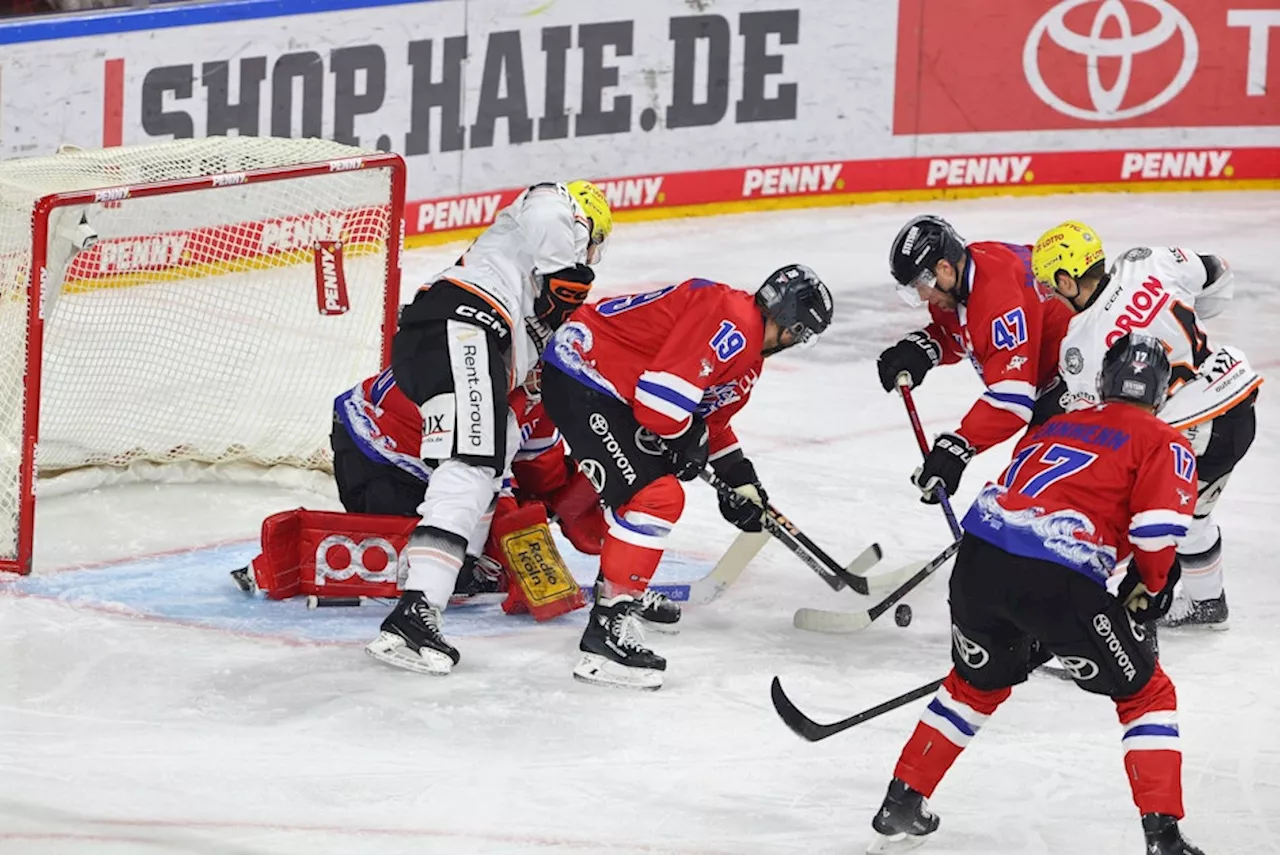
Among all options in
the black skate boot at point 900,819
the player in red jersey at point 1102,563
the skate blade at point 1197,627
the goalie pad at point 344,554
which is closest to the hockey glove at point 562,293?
the goalie pad at point 344,554

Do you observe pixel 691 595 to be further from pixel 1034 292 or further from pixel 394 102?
pixel 394 102

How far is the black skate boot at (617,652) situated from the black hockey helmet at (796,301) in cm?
71

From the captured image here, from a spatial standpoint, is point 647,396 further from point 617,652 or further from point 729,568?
point 729,568

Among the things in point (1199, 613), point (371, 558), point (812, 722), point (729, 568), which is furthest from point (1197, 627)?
point (371, 558)

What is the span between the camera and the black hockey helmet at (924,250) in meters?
5.04

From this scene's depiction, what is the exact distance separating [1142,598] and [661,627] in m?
1.58

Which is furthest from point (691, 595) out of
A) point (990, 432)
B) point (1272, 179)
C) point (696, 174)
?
point (1272, 179)

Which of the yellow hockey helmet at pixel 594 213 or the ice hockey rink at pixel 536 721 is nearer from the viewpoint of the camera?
the ice hockey rink at pixel 536 721

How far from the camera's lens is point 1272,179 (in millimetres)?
10484

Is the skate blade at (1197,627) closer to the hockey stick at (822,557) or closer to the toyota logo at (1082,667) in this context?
the hockey stick at (822,557)

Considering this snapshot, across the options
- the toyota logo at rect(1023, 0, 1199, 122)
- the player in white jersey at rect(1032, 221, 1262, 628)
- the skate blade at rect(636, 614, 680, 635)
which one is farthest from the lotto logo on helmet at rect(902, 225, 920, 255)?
the toyota logo at rect(1023, 0, 1199, 122)

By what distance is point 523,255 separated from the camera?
16.5 feet

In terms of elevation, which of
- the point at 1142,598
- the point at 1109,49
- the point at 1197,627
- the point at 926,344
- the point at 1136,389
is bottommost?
the point at 1197,627

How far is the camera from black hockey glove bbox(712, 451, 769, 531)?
5.04m
